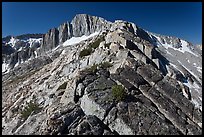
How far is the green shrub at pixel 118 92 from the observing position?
28922mm

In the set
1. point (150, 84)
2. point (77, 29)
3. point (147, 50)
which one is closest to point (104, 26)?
point (77, 29)

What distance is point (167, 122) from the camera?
27594 mm

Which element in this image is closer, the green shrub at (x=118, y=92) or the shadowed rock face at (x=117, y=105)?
the shadowed rock face at (x=117, y=105)

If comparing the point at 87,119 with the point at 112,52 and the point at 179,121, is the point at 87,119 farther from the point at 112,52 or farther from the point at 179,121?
the point at 112,52

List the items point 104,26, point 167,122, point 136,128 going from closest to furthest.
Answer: point 136,128 → point 167,122 → point 104,26

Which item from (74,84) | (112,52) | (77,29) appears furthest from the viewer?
(77,29)

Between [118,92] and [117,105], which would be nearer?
[117,105]

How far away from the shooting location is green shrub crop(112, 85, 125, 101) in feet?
94.9

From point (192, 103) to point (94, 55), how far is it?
19354 millimetres

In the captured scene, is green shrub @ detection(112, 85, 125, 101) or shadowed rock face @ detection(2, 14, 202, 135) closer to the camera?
shadowed rock face @ detection(2, 14, 202, 135)

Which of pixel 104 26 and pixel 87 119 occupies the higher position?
pixel 104 26

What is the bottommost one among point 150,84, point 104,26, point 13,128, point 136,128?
point 136,128

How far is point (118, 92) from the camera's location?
95.5 feet

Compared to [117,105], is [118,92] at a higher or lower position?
higher
